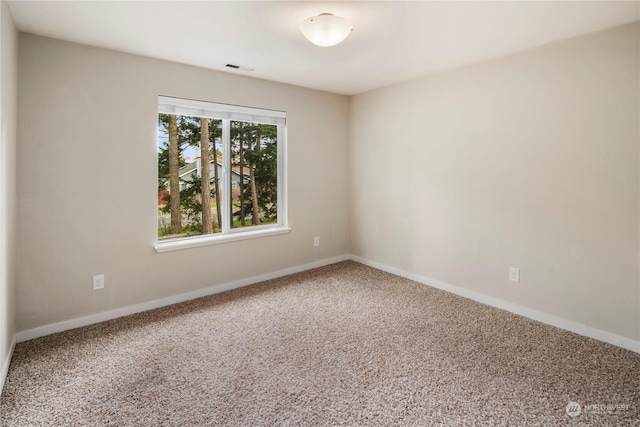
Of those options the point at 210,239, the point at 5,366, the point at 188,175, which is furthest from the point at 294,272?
the point at 5,366

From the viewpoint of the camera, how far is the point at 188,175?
3453 mm

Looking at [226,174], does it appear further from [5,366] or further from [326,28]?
[5,366]

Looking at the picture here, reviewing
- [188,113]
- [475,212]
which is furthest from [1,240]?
[475,212]

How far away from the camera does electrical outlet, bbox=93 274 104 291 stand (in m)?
2.78

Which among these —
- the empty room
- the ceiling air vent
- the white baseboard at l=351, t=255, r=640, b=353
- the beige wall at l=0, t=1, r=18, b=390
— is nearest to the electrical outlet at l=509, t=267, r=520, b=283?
the empty room

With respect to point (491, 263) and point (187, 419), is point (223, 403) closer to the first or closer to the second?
point (187, 419)

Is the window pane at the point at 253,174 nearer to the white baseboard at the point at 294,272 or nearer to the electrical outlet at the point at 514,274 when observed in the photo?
the white baseboard at the point at 294,272

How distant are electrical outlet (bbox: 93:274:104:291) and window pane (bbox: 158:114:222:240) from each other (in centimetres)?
64

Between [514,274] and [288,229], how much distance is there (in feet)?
7.80

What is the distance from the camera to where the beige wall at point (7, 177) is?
6.38 ft

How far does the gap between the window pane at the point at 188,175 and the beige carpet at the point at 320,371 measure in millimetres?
870

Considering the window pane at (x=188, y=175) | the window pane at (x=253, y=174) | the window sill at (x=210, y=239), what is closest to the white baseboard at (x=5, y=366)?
the window sill at (x=210, y=239)

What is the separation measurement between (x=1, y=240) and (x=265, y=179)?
8.07 feet

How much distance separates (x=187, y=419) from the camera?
1.70m
